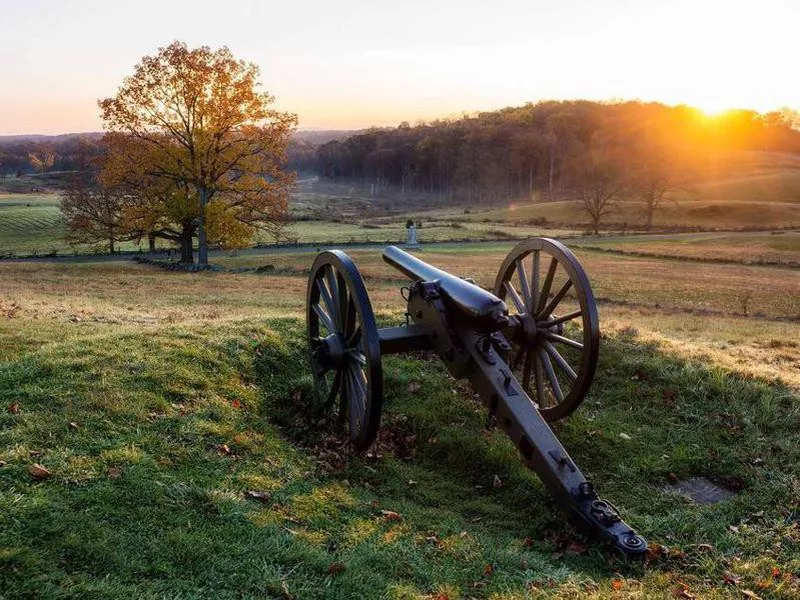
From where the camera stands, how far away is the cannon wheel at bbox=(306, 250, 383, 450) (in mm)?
5164

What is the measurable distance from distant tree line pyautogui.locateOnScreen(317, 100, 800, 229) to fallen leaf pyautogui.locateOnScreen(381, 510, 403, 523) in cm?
7148

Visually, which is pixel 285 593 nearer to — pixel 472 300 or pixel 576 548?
pixel 576 548

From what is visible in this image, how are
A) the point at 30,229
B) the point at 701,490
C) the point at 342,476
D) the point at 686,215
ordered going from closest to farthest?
the point at 342,476 < the point at 701,490 < the point at 30,229 < the point at 686,215

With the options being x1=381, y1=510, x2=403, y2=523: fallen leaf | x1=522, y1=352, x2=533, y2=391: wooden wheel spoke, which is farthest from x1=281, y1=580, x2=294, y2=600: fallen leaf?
x1=522, y1=352, x2=533, y2=391: wooden wheel spoke

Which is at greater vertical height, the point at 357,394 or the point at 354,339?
the point at 354,339

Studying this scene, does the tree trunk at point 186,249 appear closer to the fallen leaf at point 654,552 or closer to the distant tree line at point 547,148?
the fallen leaf at point 654,552

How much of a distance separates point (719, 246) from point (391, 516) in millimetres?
45682

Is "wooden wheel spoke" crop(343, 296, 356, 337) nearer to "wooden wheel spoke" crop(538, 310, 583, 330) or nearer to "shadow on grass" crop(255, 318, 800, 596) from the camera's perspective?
"shadow on grass" crop(255, 318, 800, 596)

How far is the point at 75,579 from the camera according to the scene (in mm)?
3438

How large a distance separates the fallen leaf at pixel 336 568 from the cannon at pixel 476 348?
146 cm

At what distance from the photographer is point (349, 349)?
5973 millimetres

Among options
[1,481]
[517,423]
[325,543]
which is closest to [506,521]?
[517,423]

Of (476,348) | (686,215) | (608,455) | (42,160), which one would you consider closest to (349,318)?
(476,348)

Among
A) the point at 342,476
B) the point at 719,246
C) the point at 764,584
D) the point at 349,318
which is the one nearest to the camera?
the point at 764,584
